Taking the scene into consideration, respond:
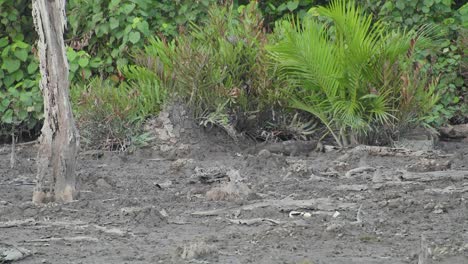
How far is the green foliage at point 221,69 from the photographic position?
350 inches

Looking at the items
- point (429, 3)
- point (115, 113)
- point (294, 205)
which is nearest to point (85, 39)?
point (115, 113)

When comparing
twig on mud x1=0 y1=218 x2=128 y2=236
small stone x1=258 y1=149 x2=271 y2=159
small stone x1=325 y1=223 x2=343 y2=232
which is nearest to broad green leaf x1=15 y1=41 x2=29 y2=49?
small stone x1=258 y1=149 x2=271 y2=159

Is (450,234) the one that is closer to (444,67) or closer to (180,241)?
Result: (180,241)

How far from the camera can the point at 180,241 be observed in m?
5.23

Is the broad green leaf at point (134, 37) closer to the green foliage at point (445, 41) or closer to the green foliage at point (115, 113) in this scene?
the green foliage at point (115, 113)

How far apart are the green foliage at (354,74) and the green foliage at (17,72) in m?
2.66

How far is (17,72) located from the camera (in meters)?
10.4

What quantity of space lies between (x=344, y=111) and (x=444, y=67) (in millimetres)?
2001

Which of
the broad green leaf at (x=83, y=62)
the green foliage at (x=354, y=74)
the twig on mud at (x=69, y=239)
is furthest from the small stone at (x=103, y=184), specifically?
the broad green leaf at (x=83, y=62)

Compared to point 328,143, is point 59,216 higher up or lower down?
higher up

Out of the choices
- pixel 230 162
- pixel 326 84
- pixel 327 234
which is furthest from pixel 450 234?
pixel 326 84

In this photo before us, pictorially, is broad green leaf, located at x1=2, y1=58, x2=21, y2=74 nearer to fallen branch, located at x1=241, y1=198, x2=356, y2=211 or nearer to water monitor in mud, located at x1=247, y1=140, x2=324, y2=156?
water monitor in mud, located at x1=247, y1=140, x2=324, y2=156

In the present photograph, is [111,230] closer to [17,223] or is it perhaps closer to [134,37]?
[17,223]

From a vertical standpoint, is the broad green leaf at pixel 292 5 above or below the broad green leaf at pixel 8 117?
above
